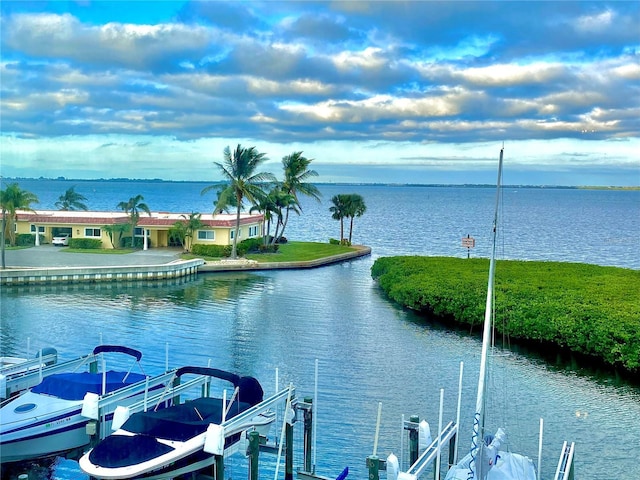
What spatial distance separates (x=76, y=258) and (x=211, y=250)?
1185 cm

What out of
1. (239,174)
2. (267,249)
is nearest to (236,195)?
(239,174)

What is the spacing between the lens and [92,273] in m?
48.5

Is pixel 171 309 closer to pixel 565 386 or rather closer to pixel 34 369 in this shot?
pixel 34 369

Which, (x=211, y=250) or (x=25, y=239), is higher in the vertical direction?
(x=211, y=250)

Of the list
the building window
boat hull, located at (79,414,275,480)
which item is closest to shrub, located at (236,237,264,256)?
the building window

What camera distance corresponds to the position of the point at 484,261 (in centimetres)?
5350

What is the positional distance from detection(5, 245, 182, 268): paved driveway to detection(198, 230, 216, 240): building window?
2.63 metres

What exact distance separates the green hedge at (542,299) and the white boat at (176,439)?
1806 cm

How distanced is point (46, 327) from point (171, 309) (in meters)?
7.92

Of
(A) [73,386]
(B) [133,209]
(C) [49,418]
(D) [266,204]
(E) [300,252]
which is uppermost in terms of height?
(D) [266,204]

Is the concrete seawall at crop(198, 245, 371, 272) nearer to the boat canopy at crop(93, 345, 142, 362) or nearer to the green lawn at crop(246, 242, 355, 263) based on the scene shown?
the green lawn at crop(246, 242, 355, 263)

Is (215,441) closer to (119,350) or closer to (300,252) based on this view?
(119,350)

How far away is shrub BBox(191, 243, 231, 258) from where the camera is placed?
5981 centimetres

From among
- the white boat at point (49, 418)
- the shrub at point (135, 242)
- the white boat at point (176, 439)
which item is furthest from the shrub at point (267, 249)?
the white boat at point (176, 439)
